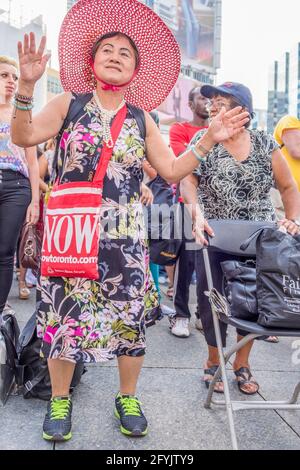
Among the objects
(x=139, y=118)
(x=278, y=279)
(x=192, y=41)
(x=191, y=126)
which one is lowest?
(x=192, y=41)

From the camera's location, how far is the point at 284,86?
92250mm

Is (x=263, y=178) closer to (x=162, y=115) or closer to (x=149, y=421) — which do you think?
(x=149, y=421)

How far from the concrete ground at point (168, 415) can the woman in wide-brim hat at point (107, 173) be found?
0.10 metres

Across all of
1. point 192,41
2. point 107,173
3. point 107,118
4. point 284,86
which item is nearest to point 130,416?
point 107,173

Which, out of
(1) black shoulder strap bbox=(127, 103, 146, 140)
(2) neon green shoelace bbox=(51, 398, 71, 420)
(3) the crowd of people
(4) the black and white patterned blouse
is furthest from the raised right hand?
(2) neon green shoelace bbox=(51, 398, 71, 420)

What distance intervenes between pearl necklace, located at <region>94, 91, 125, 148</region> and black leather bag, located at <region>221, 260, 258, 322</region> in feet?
2.82

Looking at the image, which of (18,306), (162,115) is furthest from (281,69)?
(18,306)

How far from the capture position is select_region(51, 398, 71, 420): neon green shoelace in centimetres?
208

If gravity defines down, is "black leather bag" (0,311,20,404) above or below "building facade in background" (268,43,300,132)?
above

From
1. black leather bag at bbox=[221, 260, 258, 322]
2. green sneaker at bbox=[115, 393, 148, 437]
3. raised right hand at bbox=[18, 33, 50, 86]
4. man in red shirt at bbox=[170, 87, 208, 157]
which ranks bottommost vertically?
green sneaker at bbox=[115, 393, 148, 437]

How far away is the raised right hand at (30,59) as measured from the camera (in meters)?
1.74

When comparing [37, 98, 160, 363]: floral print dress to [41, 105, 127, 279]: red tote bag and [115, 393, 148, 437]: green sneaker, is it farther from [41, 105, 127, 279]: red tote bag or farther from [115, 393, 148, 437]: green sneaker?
[115, 393, 148, 437]: green sneaker

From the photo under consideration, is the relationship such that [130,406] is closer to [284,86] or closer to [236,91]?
[236,91]

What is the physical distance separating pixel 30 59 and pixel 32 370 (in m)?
1.59
